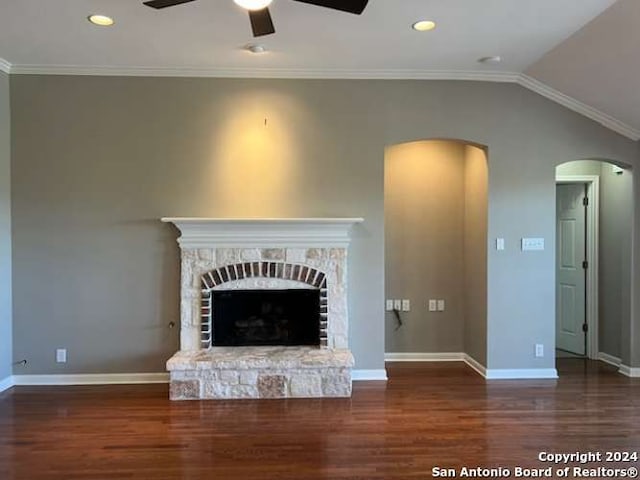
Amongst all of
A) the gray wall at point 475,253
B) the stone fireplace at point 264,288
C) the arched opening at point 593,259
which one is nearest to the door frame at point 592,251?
the arched opening at point 593,259

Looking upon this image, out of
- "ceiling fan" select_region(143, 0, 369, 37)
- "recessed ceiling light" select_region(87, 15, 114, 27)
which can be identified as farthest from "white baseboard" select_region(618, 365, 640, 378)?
"recessed ceiling light" select_region(87, 15, 114, 27)

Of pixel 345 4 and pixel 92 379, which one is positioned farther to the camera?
pixel 92 379

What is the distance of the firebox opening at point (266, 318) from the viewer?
452cm

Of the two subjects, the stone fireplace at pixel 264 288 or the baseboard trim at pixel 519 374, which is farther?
the baseboard trim at pixel 519 374

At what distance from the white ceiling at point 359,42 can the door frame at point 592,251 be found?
2.80ft

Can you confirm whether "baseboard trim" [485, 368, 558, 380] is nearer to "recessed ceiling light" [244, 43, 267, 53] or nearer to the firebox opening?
the firebox opening

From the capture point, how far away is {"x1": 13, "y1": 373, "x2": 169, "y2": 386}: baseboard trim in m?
4.48

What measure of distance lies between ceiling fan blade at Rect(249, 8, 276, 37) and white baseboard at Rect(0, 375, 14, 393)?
3866 mm

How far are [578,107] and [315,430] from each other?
3.93 m

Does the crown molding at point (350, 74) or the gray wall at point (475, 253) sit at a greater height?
the crown molding at point (350, 74)

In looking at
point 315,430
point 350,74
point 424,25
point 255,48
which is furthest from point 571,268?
point 255,48

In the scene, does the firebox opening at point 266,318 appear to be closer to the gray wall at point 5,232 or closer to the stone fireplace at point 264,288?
the stone fireplace at point 264,288

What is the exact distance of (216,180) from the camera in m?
4.55

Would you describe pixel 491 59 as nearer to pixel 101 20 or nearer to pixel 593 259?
pixel 593 259
